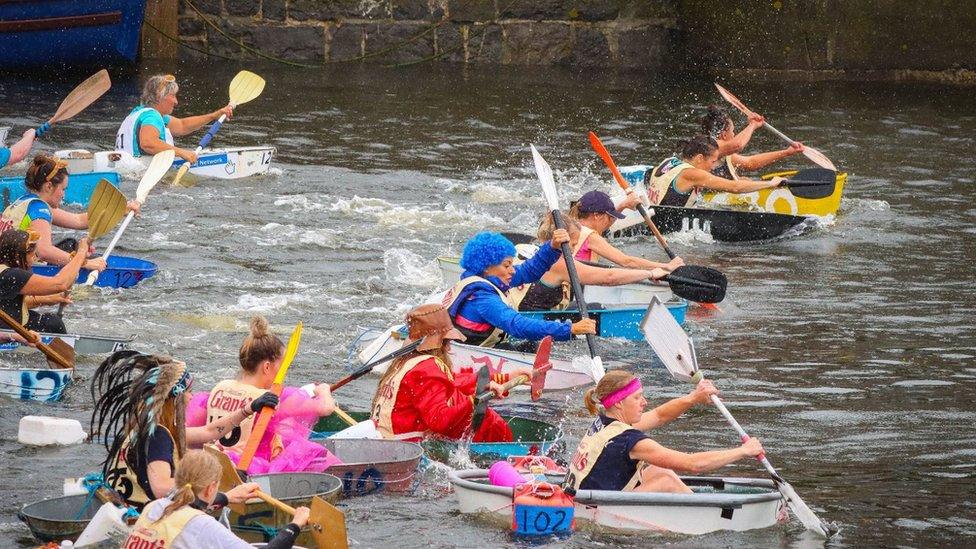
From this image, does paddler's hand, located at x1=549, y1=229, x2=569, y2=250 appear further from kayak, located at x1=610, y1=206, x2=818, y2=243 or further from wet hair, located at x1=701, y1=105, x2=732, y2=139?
wet hair, located at x1=701, y1=105, x2=732, y2=139

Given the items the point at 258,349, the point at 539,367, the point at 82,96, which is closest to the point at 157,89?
the point at 82,96

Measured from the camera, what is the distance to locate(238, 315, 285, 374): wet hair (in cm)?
643

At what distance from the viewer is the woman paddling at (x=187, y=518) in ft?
16.4

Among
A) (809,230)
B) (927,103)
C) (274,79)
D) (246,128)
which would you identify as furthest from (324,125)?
(927,103)

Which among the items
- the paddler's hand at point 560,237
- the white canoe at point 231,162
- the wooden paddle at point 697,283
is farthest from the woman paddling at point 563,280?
the white canoe at point 231,162

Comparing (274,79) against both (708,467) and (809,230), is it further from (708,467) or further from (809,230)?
(708,467)

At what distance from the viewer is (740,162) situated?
49.2ft

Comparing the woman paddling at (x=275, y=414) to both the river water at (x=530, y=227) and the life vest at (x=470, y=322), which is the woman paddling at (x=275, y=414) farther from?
the life vest at (x=470, y=322)

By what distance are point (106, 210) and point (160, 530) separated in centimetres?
562

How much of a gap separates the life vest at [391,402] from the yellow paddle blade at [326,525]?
156 centimetres

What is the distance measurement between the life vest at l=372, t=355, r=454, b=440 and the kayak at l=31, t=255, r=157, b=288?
180 inches

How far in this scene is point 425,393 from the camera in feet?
24.0

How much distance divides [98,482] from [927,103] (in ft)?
57.9

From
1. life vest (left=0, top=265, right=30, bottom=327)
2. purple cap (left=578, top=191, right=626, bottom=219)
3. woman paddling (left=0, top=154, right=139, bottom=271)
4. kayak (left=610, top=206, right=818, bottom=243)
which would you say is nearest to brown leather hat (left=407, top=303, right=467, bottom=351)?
life vest (left=0, top=265, right=30, bottom=327)
